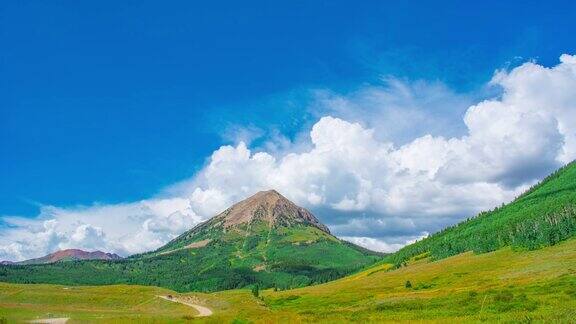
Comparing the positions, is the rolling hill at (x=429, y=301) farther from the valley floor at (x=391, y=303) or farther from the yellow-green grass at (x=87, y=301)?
the yellow-green grass at (x=87, y=301)

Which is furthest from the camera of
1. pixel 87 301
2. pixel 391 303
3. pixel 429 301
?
pixel 87 301

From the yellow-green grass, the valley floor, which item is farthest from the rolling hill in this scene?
the yellow-green grass

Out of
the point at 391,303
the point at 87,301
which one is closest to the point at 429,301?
the point at 391,303

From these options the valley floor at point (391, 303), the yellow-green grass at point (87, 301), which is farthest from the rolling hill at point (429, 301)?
the yellow-green grass at point (87, 301)

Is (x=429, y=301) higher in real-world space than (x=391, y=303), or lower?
lower

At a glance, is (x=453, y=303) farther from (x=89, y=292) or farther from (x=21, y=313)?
(x=89, y=292)

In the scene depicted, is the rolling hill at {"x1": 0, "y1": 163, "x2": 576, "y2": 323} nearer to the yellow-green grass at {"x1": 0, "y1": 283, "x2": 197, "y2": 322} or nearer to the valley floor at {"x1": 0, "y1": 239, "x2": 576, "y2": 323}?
the valley floor at {"x1": 0, "y1": 239, "x2": 576, "y2": 323}

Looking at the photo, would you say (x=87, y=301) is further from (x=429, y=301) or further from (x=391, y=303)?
(x=429, y=301)

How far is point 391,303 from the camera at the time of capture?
87.2 metres

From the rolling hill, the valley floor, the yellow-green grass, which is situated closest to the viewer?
the rolling hill

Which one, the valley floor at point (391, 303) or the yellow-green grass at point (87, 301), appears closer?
the valley floor at point (391, 303)

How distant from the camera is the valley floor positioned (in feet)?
195

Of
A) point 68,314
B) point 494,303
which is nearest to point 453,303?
point 494,303

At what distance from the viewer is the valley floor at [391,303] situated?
5947 cm
